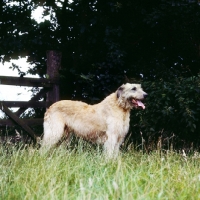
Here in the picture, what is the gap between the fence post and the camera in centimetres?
801

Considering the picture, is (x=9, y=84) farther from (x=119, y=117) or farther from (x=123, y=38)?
(x=123, y=38)

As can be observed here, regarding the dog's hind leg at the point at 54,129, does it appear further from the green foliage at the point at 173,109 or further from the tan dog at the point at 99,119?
the green foliage at the point at 173,109

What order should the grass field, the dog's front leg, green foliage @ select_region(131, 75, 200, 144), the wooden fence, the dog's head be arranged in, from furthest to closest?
the wooden fence
green foliage @ select_region(131, 75, 200, 144)
the dog's head
the dog's front leg
the grass field

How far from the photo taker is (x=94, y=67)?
8.15m

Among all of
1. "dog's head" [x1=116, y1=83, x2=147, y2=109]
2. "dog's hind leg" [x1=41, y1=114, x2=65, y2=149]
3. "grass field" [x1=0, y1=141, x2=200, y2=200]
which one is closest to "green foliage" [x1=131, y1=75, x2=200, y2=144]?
"dog's head" [x1=116, y1=83, x2=147, y2=109]

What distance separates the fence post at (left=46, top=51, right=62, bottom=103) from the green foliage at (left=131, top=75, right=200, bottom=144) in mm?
1839

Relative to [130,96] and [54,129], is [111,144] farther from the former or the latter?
[54,129]

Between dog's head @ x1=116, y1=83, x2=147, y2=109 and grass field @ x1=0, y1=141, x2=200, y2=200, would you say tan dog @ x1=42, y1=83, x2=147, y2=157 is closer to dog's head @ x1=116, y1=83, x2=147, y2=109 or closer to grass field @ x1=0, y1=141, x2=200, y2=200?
dog's head @ x1=116, y1=83, x2=147, y2=109

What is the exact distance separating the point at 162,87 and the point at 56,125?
2076 millimetres

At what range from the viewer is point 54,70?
8133 mm

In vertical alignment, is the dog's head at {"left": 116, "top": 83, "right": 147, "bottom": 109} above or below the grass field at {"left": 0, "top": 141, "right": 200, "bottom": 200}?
above

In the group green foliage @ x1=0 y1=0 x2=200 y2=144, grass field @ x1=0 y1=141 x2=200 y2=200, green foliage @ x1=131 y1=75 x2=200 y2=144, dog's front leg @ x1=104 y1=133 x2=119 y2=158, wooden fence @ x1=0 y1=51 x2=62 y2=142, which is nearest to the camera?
grass field @ x1=0 y1=141 x2=200 y2=200

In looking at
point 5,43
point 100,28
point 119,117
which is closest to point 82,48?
point 100,28

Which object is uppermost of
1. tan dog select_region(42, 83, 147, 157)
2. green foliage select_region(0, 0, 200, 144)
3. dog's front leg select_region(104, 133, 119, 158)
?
green foliage select_region(0, 0, 200, 144)
